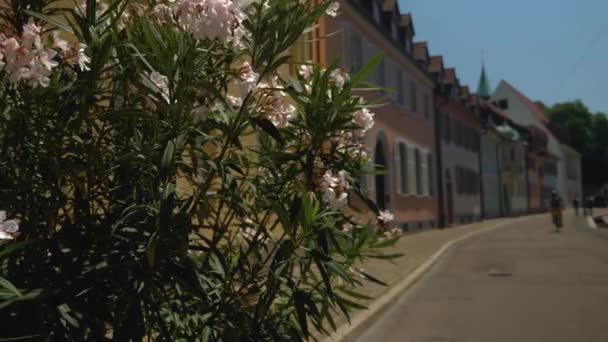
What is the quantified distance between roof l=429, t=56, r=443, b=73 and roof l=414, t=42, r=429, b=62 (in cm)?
290

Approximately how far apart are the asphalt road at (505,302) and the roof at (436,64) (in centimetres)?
2269

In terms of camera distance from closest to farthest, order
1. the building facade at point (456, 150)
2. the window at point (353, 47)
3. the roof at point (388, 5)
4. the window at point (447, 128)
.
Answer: the window at point (353, 47) → the roof at point (388, 5) → the building facade at point (456, 150) → the window at point (447, 128)

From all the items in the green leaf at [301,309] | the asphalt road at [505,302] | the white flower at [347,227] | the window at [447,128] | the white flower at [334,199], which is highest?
the window at [447,128]

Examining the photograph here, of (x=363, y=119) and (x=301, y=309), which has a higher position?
(x=363, y=119)

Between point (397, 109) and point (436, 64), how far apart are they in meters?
12.9

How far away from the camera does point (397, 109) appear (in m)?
29.9

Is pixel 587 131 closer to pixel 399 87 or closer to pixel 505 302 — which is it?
pixel 399 87

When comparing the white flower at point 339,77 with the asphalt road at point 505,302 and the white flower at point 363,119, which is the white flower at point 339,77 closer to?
the white flower at point 363,119

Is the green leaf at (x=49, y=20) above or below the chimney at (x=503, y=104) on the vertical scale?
below

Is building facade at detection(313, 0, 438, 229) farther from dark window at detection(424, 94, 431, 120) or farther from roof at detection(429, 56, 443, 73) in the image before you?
roof at detection(429, 56, 443, 73)

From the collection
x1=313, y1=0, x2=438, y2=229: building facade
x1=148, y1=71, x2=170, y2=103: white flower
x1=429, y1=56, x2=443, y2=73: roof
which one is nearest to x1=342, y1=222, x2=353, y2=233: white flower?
x1=148, y1=71, x2=170, y2=103: white flower

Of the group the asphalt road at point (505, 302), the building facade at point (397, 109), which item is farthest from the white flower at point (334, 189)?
the building facade at point (397, 109)

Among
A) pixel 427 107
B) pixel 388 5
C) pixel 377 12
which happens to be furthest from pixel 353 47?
pixel 427 107

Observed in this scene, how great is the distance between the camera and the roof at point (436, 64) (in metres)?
41.3
